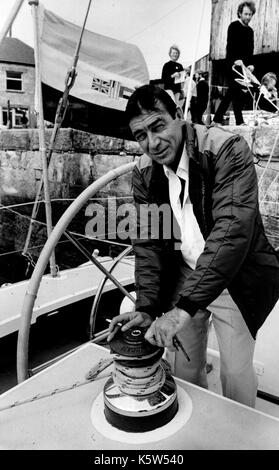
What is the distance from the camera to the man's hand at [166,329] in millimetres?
1197

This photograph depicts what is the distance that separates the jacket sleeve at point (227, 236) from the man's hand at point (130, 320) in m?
0.20

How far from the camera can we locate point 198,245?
5.13 ft

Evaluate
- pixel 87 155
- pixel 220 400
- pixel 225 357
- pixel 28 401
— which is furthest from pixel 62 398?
pixel 87 155

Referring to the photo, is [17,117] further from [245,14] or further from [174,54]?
[245,14]

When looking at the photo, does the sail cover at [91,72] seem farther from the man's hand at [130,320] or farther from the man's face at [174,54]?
the man's face at [174,54]

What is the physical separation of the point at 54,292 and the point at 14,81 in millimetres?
31866

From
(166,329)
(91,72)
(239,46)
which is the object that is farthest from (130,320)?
(239,46)

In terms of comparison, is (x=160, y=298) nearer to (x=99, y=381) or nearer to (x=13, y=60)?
(x=99, y=381)

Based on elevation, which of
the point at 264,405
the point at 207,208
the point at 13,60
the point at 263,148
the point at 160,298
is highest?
the point at 13,60

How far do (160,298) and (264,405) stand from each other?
2.40 ft

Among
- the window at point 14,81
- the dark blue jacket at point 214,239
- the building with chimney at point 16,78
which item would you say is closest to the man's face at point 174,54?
the dark blue jacket at point 214,239

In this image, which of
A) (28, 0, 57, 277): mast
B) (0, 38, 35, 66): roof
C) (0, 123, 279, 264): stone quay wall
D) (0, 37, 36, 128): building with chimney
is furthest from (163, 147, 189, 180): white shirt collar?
(0, 38, 35, 66): roof

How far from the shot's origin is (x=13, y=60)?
3044 centimetres

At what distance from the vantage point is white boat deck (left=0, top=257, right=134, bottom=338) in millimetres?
2361
